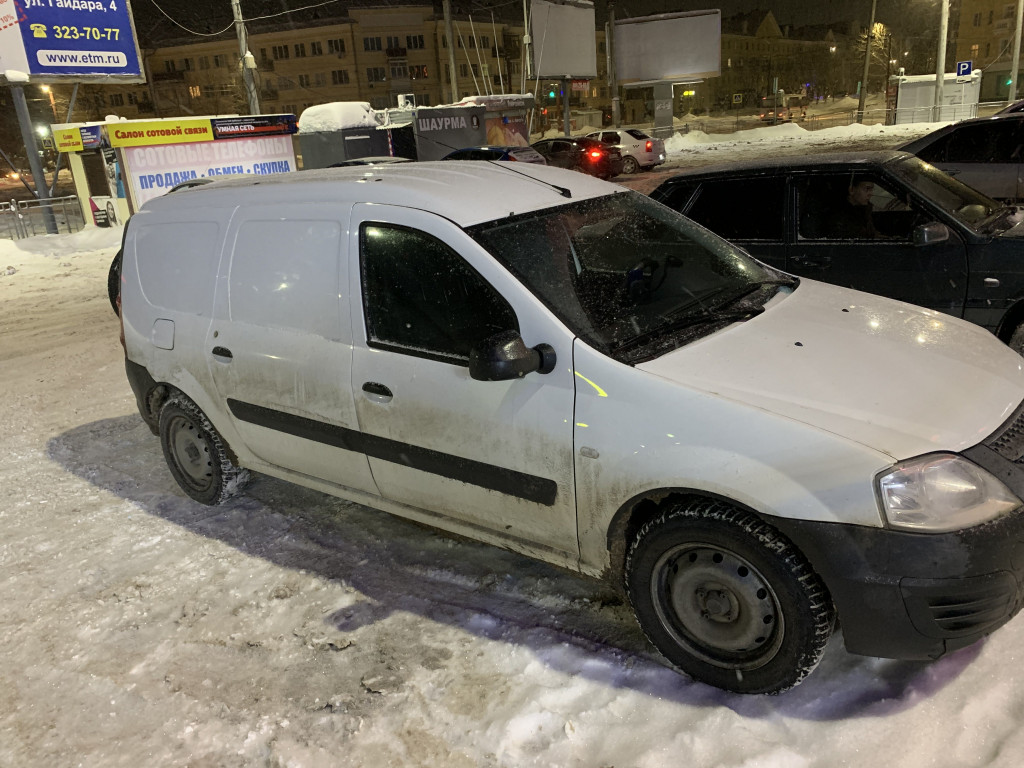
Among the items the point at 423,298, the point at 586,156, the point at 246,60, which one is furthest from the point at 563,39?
the point at 423,298

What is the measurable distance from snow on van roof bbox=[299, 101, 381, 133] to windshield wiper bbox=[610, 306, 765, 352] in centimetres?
2130

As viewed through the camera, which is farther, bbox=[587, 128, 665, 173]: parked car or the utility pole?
bbox=[587, 128, 665, 173]: parked car

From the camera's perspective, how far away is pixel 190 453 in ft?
15.6

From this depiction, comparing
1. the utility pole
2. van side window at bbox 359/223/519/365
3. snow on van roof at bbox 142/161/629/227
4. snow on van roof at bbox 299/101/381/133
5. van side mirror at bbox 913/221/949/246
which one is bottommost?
van side mirror at bbox 913/221/949/246

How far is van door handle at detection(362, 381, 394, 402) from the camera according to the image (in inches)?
135

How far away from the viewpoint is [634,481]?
2771mm

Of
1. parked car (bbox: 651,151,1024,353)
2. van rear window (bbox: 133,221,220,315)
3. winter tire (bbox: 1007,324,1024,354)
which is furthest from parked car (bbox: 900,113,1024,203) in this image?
van rear window (bbox: 133,221,220,315)

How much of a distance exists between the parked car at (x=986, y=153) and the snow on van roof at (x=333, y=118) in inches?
680

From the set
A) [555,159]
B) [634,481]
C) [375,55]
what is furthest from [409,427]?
[375,55]

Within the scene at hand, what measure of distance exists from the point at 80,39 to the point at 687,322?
2026cm

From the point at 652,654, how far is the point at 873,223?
382 cm

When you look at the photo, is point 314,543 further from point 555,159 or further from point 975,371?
point 555,159

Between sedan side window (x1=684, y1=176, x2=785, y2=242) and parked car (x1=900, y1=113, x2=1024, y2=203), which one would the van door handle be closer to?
sedan side window (x1=684, y1=176, x2=785, y2=242)

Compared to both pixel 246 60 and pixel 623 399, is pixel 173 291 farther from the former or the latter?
pixel 246 60
